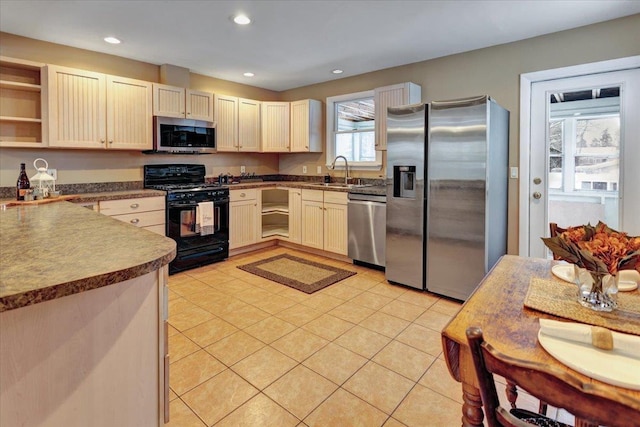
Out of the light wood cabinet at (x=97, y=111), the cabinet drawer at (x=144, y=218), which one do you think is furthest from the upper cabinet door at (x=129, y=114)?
the cabinet drawer at (x=144, y=218)

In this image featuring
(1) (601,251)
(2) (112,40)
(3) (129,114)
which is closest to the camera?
(1) (601,251)

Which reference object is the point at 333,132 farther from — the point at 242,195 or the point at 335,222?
the point at 242,195

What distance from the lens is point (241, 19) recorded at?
3.04 meters

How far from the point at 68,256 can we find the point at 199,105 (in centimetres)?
368

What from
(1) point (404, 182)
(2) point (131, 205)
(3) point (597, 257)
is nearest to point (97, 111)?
(2) point (131, 205)

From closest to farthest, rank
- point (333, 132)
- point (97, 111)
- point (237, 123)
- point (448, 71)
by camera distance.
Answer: point (97, 111) → point (448, 71) → point (237, 123) → point (333, 132)

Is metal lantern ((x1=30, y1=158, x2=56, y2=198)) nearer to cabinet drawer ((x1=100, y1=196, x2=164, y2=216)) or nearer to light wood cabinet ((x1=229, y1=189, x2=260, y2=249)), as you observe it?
cabinet drawer ((x1=100, y1=196, x2=164, y2=216))

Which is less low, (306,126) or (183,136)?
(306,126)

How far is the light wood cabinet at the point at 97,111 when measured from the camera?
3.37 m

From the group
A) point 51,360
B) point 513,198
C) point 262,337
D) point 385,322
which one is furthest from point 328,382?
point 513,198

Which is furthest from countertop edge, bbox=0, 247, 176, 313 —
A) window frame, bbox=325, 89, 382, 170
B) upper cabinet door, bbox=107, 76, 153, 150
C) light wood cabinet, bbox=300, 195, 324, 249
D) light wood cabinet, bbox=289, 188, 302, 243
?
window frame, bbox=325, 89, 382, 170

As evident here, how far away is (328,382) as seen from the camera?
6.73 feet

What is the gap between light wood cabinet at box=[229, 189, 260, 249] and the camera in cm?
464

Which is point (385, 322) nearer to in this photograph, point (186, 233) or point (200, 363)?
point (200, 363)
